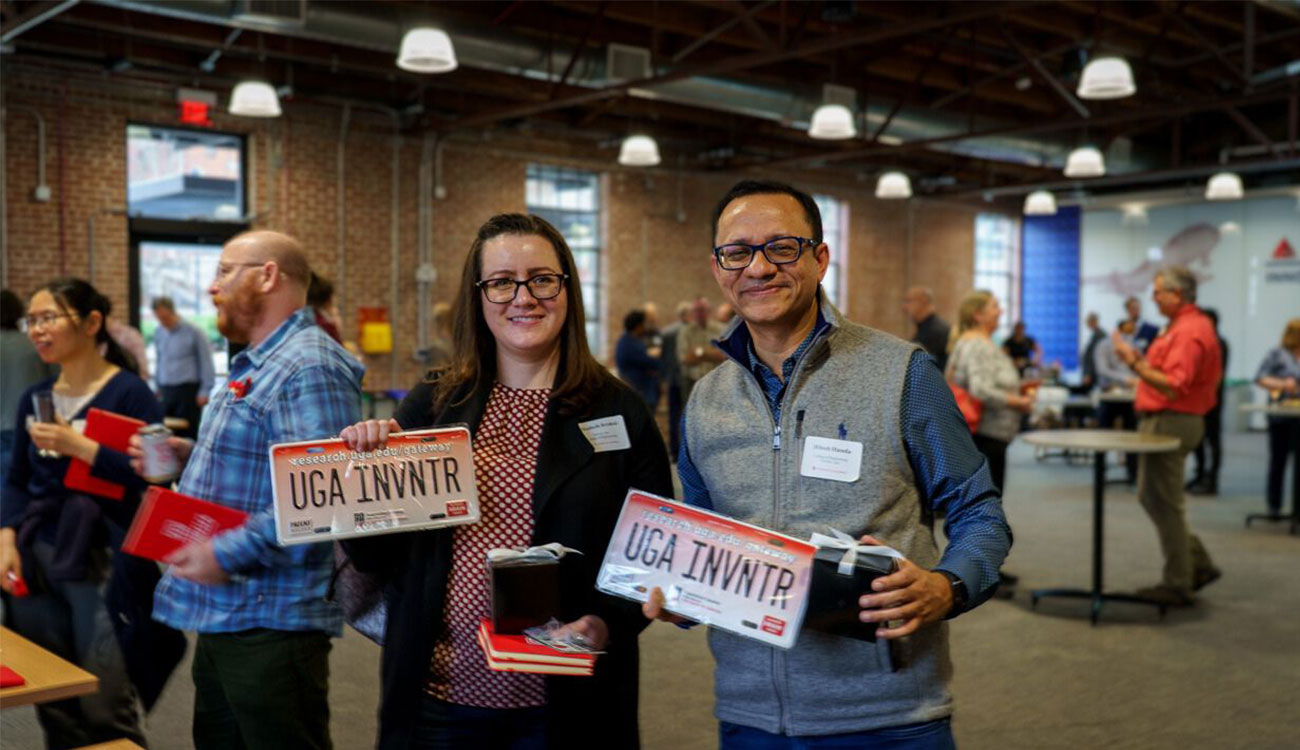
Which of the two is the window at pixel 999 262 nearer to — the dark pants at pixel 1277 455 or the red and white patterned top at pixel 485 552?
the dark pants at pixel 1277 455

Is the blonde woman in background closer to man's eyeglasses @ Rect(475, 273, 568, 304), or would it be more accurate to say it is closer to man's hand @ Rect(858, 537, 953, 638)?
man's eyeglasses @ Rect(475, 273, 568, 304)

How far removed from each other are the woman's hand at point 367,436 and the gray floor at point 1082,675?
227 cm

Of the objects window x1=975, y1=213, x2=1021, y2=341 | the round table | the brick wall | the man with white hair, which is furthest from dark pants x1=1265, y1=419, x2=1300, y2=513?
window x1=975, y1=213, x2=1021, y2=341

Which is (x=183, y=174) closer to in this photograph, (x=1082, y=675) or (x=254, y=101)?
(x=254, y=101)

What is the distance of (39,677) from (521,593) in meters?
1.03

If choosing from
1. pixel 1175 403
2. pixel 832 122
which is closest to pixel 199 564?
pixel 1175 403

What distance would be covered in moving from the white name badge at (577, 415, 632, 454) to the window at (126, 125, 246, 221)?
9658 mm

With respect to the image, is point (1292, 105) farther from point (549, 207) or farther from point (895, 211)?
point (549, 207)

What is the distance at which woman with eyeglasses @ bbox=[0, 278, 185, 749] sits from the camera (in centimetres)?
282

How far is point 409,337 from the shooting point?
12273mm

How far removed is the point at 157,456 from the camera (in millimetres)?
2543

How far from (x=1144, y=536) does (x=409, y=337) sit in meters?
7.65

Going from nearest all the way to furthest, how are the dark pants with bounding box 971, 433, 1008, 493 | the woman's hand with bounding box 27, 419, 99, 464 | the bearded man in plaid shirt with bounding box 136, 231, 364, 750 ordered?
the bearded man in plaid shirt with bounding box 136, 231, 364, 750, the woman's hand with bounding box 27, 419, 99, 464, the dark pants with bounding box 971, 433, 1008, 493

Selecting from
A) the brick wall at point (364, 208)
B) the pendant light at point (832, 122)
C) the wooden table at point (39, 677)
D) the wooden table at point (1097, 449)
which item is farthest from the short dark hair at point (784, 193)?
the brick wall at point (364, 208)
